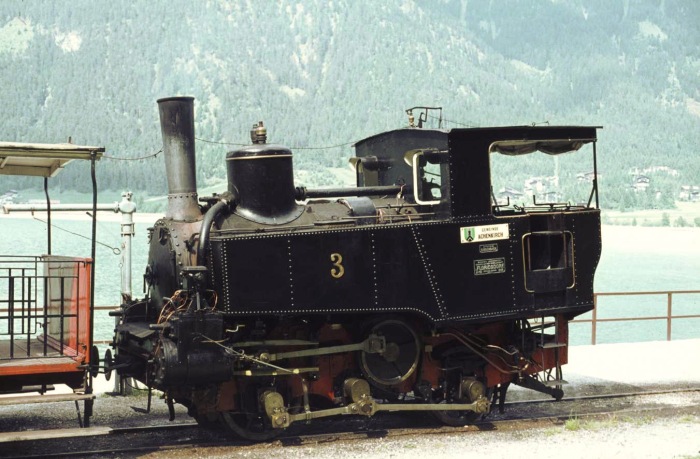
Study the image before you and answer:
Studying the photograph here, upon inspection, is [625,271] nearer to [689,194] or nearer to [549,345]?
[689,194]

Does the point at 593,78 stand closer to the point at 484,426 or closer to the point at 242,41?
the point at 242,41

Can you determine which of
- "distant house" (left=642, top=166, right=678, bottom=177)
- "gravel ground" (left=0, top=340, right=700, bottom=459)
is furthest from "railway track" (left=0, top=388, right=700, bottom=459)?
"distant house" (left=642, top=166, right=678, bottom=177)

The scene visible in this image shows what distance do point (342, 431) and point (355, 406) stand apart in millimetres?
739

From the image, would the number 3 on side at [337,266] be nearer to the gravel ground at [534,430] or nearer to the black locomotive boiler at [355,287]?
the black locomotive boiler at [355,287]

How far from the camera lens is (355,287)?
10.0 meters

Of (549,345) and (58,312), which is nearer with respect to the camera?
(58,312)

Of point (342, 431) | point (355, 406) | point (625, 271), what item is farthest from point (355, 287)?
point (625, 271)

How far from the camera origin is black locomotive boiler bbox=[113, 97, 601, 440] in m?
A: 9.64

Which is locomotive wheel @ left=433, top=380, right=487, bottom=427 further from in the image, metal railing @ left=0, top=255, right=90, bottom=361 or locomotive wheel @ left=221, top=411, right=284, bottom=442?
metal railing @ left=0, top=255, right=90, bottom=361

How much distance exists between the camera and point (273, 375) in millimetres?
9961

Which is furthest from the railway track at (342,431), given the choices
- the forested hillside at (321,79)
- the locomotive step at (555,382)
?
the forested hillside at (321,79)

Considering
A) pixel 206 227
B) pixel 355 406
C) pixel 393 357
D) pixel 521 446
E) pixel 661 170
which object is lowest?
pixel 521 446

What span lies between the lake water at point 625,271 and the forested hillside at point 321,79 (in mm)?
13835

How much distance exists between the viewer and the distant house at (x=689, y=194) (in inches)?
4612
